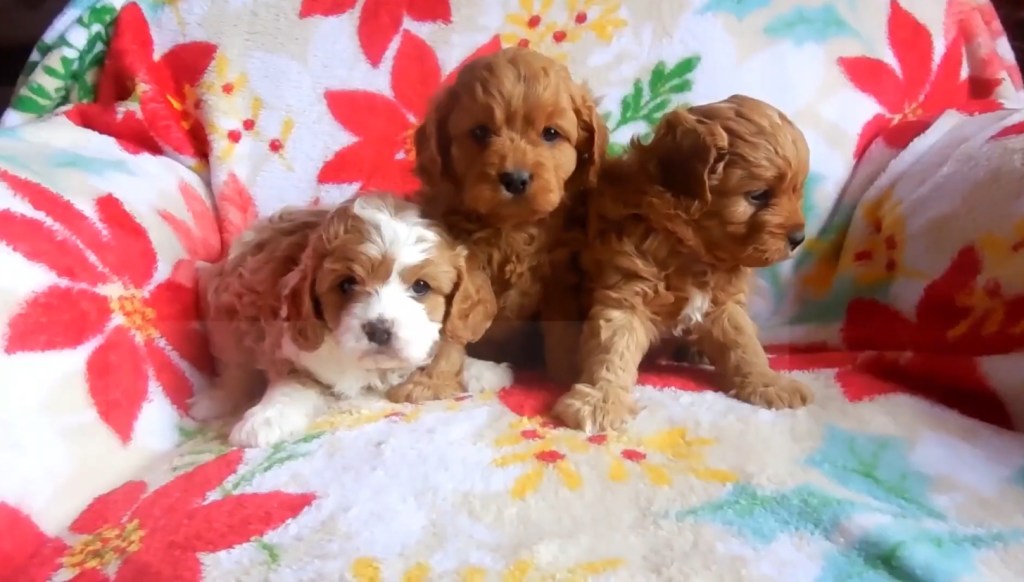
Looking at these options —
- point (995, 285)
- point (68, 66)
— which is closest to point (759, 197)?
point (995, 285)

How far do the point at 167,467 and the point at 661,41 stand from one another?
4.76 feet

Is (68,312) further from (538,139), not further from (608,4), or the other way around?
(608,4)

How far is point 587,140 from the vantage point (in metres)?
1.88

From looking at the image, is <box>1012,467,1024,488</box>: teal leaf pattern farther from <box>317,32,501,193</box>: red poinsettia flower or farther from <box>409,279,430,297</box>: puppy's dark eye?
<box>317,32,501,193</box>: red poinsettia flower

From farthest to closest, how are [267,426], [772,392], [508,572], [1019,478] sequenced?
[772,392] < [267,426] < [1019,478] < [508,572]

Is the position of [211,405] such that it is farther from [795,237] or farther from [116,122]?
[795,237]

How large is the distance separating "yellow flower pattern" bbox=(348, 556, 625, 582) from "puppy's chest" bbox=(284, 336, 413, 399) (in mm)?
561

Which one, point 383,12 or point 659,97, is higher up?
point 383,12

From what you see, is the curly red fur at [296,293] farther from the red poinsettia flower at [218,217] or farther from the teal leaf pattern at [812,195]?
the teal leaf pattern at [812,195]

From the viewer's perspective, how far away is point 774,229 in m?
1.71

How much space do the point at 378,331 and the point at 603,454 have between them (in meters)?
0.43

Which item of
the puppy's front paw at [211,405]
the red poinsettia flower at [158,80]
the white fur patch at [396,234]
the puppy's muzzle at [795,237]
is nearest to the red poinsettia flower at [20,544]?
the puppy's front paw at [211,405]

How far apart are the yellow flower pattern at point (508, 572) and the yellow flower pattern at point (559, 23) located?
1.40 meters

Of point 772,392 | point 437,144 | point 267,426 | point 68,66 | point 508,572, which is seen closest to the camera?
point 508,572
